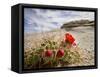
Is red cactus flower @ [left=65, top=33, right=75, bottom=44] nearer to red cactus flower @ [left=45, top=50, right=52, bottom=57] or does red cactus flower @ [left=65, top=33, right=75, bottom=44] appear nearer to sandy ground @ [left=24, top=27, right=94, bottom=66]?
Answer: sandy ground @ [left=24, top=27, right=94, bottom=66]

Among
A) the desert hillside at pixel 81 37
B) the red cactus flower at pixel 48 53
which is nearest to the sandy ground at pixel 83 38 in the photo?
the desert hillside at pixel 81 37

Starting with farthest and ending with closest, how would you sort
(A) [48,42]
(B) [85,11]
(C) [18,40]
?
(B) [85,11] < (A) [48,42] < (C) [18,40]

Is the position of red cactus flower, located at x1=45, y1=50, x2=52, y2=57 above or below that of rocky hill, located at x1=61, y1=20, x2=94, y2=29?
below

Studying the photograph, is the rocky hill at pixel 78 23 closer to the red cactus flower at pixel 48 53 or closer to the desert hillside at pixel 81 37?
the desert hillside at pixel 81 37

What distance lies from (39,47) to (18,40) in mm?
206

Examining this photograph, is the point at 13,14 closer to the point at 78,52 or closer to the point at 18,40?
the point at 18,40

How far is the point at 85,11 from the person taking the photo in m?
2.39

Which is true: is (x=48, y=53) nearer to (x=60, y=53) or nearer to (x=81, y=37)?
(x=60, y=53)

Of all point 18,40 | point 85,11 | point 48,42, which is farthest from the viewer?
point 85,11

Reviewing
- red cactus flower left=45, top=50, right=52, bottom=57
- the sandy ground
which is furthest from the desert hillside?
red cactus flower left=45, top=50, right=52, bottom=57

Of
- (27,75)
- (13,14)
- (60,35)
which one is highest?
(13,14)

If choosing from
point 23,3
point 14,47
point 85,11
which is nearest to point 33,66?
point 14,47

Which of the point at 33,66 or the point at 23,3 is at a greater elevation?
the point at 23,3

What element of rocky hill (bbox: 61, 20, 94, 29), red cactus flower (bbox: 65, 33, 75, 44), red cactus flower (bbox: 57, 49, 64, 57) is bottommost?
red cactus flower (bbox: 57, 49, 64, 57)
